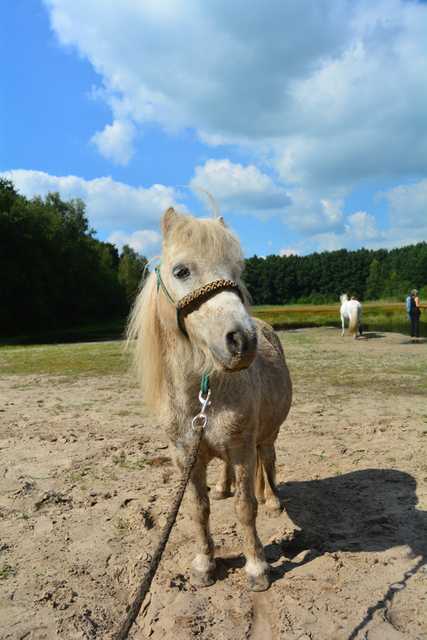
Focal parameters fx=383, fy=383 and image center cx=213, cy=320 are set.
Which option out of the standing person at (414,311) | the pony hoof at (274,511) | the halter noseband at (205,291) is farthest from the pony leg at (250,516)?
the standing person at (414,311)

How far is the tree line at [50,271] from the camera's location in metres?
31.4

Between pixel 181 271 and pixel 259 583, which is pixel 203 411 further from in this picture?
pixel 259 583

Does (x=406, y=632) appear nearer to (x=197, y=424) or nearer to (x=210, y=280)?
(x=197, y=424)

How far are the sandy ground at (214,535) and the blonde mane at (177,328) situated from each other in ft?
4.27

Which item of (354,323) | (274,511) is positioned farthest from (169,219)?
(354,323)

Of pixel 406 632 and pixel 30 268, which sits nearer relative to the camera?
pixel 406 632

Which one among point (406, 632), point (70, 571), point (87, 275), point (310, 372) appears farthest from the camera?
point (87, 275)

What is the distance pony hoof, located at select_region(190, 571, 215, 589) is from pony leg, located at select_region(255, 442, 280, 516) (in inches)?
43.6

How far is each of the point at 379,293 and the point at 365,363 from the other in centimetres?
6717

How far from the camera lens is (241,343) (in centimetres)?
185

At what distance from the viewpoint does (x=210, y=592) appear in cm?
261

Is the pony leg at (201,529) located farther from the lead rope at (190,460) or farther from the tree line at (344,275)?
the tree line at (344,275)

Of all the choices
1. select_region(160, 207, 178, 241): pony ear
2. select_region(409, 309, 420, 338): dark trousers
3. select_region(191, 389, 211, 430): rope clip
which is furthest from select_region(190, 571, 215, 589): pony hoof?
select_region(409, 309, 420, 338): dark trousers

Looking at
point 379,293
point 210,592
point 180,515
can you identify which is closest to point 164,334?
point 210,592
